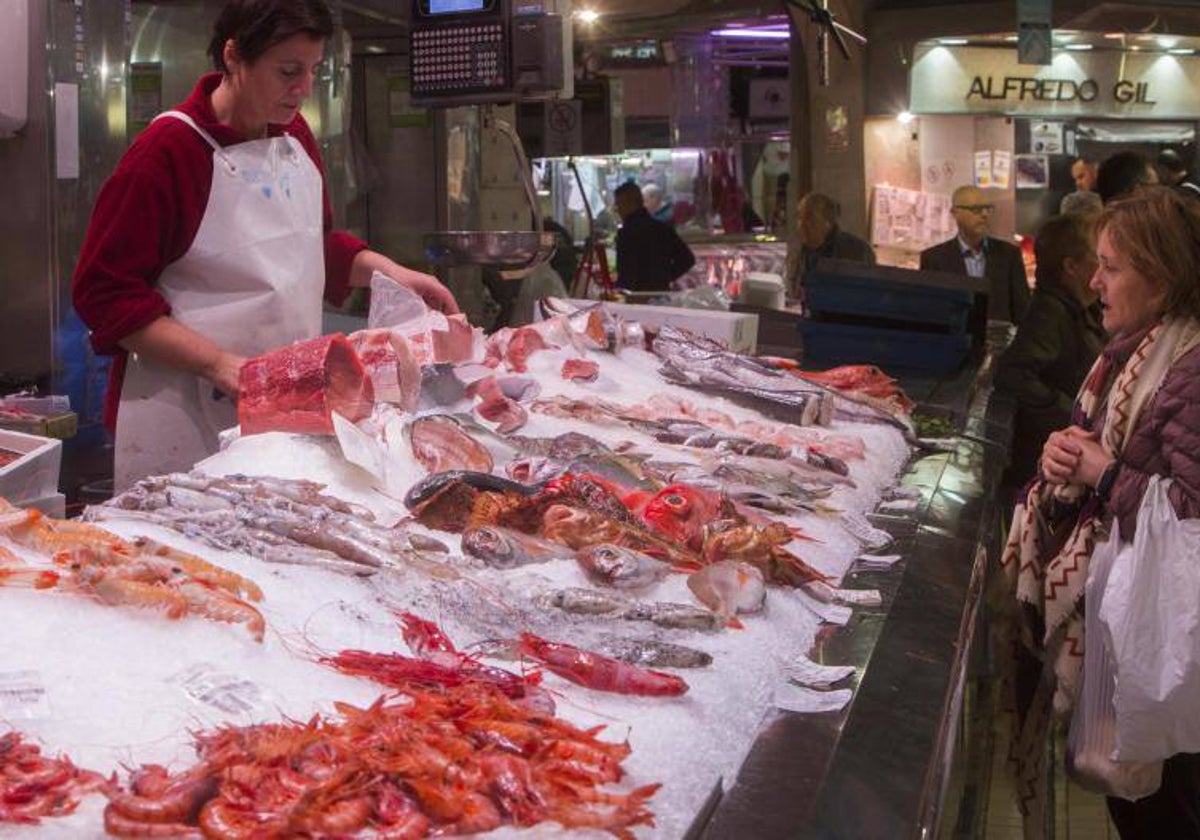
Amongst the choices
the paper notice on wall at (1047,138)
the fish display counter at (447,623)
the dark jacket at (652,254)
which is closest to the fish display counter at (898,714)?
the fish display counter at (447,623)

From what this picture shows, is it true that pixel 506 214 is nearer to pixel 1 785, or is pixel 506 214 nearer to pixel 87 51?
pixel 87 51

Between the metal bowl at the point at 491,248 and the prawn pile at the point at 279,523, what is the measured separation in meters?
1.88

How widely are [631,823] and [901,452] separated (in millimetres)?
2465

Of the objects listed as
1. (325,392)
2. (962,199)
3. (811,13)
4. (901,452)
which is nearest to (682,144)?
(962,199)

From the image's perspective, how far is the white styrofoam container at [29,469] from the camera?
242 cm

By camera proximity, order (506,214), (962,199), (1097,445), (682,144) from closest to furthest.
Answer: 1. (1097,445)
2. (506,214)
3. (962,199)
4. (682,144)

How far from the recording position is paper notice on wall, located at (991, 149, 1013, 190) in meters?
14.2

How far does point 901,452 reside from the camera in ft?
12.2

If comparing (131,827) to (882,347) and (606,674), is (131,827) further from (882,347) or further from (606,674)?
(882,347)

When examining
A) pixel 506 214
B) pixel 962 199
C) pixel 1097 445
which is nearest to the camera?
pixel 1097 445

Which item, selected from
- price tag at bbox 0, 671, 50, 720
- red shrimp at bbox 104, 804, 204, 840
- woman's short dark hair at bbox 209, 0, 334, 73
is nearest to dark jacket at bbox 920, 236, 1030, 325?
woman's short dark hair at bbox 209, 0, 334, 73

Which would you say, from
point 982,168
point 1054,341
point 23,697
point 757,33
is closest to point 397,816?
point 23,697

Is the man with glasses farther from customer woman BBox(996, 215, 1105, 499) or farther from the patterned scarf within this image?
the patterned scarf

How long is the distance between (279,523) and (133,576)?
39 centimetres
